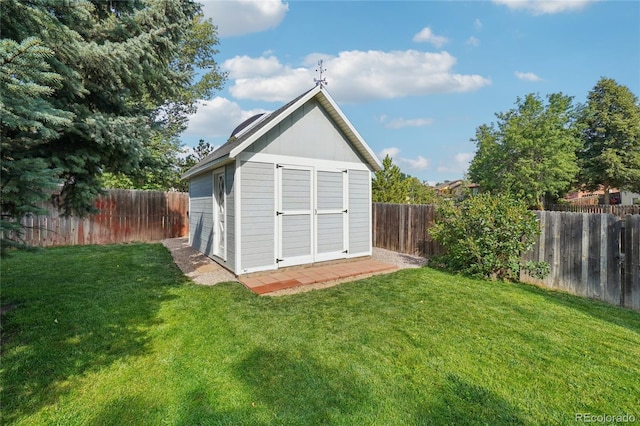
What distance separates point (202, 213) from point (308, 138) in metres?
4.02

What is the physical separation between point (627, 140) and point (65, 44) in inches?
1198

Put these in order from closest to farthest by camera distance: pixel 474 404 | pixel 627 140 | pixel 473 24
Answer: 1. pixel 474 404
2. pixel 473 24
3. pixel 627 140

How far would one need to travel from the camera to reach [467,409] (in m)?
2.21

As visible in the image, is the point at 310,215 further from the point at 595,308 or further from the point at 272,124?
the point at 595,308

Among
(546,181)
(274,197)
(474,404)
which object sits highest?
(546,181)

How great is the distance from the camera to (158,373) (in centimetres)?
267

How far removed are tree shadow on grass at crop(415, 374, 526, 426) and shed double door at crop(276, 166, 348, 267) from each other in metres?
4.38

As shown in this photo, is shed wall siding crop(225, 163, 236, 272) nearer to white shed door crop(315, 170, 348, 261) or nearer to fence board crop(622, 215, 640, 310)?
white shed door crop(315, 170, 348, 261)

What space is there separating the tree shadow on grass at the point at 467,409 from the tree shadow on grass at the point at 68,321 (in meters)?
2.87

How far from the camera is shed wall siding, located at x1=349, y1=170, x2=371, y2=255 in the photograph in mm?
7395

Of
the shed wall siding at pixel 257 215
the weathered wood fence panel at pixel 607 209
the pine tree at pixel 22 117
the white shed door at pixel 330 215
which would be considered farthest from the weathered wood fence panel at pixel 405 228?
the weathered wood fence panel at pixel 607 209

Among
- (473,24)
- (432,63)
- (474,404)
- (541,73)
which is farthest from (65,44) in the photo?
(541,73)

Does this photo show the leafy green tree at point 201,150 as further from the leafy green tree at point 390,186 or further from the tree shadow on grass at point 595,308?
the tree shadow on grass at point 595,308

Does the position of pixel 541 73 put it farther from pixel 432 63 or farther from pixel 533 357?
pixel 533 357
